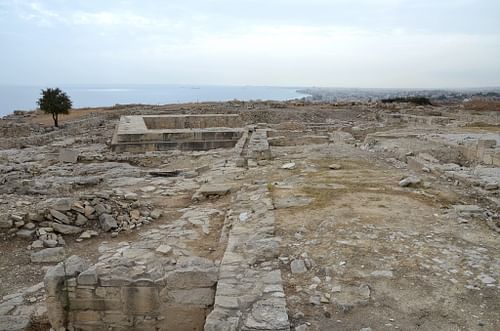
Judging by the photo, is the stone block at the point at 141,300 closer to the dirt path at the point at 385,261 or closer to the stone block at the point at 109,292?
the stone block at the point at 109,292

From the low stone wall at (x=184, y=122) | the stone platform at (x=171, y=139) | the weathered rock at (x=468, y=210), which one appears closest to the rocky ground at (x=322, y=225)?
the weathered rock at (x=468, y=210)

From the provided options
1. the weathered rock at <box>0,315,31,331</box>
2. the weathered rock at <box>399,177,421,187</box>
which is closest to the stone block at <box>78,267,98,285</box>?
the weathered rock at <box>0,315,31,331</box>

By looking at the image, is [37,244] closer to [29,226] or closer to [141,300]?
[29,226]

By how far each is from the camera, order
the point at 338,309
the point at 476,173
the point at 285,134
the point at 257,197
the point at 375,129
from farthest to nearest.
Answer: the point at 375,129 → the point at 285,134 → the point at 476,173 → the point at 257,197 → the point at 338,309

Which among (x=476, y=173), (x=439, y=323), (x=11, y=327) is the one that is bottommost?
(x=11, y=327)

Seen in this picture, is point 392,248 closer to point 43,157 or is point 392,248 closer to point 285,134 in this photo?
point 285,134

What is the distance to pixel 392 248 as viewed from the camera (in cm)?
443

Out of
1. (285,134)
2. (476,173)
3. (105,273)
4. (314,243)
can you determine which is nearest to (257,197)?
(314,243)

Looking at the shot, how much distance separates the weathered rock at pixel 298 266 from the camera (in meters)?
4.03

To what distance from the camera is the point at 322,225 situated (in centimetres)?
515

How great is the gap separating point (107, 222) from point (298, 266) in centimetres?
354

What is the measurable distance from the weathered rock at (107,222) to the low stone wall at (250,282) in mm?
1951

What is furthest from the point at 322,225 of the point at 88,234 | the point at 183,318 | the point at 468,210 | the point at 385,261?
the point at 88,234

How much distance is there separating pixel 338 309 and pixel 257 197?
3.42 meters
